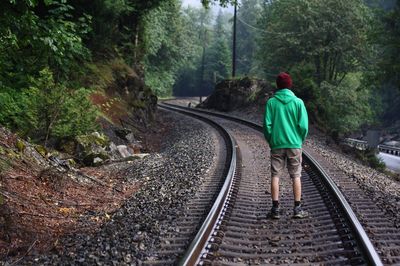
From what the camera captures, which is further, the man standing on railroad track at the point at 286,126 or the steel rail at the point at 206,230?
the man standing on railroad track at the point at 286,126

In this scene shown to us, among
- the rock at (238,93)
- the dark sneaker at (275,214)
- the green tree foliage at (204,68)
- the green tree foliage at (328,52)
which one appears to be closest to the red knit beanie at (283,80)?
the dark sneaker at (275,214)

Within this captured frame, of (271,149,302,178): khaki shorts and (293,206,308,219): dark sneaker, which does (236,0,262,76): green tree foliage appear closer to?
(271,149,302,178): khaki shorts

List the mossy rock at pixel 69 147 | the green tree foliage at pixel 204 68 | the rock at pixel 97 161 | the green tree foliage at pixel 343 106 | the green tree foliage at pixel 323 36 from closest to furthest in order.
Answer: the rock at pixel 97 161, the mossy rock at pixel 69 147, the green tree foliage at pixel 343 106, the green tree foliage at pixel 323 36, the green tree foliage at pixel 204 68

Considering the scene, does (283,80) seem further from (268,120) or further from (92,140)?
(92,140)

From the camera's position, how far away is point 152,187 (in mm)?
7961

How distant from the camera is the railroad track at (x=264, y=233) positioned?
169 inches

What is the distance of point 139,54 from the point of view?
80.3 ft

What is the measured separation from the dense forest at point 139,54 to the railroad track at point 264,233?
11.6ft

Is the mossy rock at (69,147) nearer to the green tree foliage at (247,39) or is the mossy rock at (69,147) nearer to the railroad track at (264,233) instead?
the railroad track at (264,233)

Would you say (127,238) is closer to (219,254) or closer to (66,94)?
(219,254)

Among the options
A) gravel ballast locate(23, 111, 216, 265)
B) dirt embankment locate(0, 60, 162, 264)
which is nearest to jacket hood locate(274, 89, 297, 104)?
gravel ballast locate(23, 111, 216, 265)

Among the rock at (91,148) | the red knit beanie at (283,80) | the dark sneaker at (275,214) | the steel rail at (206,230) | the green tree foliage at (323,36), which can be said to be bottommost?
the rock at (91,148)

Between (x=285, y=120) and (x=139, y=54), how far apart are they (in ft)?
64.8

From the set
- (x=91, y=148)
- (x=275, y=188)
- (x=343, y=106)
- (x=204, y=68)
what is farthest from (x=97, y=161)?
(x=204, y=68)
